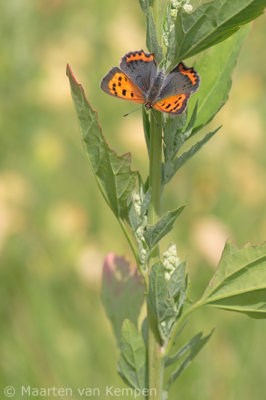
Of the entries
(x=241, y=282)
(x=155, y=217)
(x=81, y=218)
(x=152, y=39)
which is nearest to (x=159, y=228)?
(x=155, y=217)

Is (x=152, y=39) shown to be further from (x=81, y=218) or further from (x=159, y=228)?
(x=81, y=218)

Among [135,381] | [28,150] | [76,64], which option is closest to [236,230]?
[28,150]

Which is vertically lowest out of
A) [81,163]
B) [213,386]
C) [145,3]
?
[213,386]

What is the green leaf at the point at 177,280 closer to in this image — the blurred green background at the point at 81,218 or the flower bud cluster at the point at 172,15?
the flower bud cluster at the point at 172,15

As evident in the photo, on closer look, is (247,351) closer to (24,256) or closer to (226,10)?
(24,256)

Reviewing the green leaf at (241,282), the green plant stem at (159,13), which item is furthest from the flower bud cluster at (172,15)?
the green leaf at (241,282)

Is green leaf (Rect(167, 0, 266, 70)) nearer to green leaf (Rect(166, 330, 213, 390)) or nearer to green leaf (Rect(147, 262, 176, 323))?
green leaf (Rect(147, 262, 176, 323))
